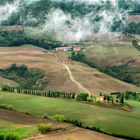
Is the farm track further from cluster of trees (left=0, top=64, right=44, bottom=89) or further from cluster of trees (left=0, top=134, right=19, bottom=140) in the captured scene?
cluster of trees (left=0, top=134, right=19, bottom=140)

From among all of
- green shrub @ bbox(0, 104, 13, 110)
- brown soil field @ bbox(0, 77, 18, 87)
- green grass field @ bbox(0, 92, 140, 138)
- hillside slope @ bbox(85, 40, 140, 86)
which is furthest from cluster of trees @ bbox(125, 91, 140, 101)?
green shrub @ bbox(0, 104, 13, 110)

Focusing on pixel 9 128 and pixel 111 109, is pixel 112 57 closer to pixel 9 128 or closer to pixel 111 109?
pixel 111 109

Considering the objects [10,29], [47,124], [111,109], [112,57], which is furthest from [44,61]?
[47,124]

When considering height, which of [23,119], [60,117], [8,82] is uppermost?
[60,117]

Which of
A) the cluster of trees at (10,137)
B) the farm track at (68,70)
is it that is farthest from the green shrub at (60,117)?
the farm track at (68,70)

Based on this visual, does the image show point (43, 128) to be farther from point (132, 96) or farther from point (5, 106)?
point (132, 96)

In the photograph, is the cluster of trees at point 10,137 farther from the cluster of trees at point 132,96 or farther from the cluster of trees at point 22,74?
the cluster of trees at point 22,74

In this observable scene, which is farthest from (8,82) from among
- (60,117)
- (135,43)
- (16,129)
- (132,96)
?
(135,43)

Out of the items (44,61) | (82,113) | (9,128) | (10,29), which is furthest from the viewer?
(10,29)
